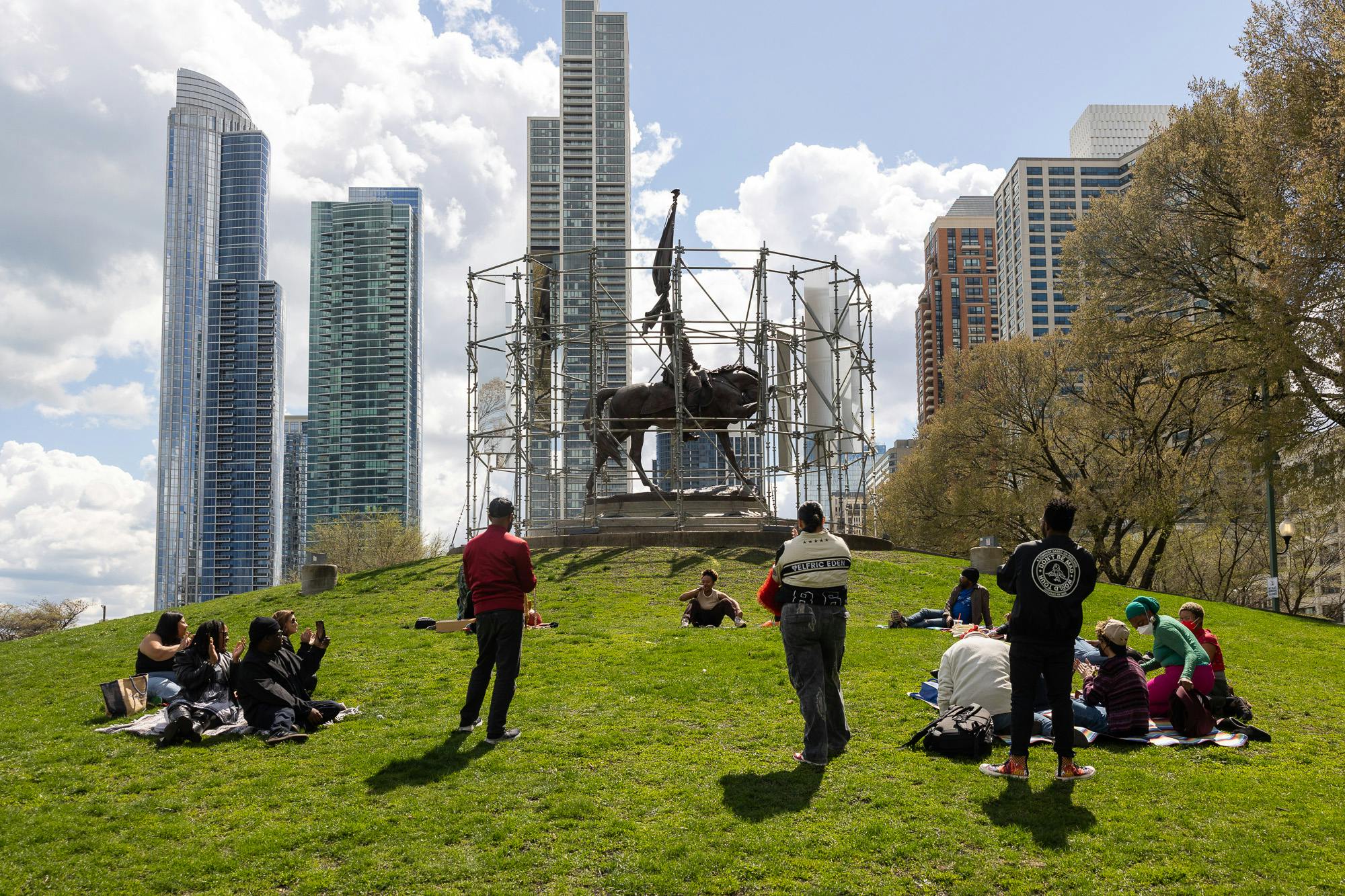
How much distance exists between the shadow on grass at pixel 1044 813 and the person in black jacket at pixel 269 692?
5.61m

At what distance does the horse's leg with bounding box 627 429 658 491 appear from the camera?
2614 centimetres

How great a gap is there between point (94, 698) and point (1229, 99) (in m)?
27.5

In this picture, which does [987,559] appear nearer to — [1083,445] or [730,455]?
[730,455]

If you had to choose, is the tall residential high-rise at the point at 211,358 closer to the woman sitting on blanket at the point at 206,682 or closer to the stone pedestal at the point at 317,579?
the stone pedestal at the point at 317,579

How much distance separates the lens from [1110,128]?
16925 cm

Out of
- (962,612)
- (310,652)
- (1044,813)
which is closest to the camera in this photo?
(1044,813)

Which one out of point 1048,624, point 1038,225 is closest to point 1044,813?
point 1048,624

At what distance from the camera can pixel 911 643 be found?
1345cm

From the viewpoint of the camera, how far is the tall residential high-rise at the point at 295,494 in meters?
160

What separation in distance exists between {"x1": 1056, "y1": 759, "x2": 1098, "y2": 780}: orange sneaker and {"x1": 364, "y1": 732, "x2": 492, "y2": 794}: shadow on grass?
437 centimetres

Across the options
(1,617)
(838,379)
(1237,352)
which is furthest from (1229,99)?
(1,617)

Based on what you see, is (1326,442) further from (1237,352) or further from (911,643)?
(911,643)

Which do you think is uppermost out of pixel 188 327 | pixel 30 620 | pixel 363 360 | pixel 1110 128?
pixel 1110 128

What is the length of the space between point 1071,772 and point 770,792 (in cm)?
219
